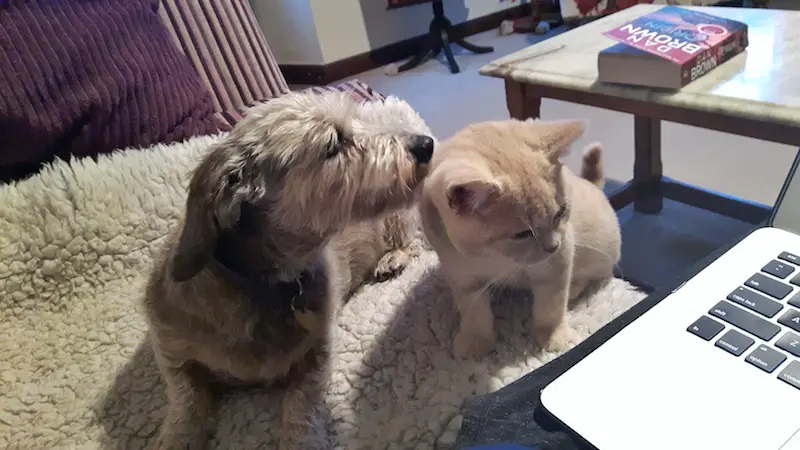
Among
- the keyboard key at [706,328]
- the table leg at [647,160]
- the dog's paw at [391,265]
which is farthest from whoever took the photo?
the table leg at [647,160]

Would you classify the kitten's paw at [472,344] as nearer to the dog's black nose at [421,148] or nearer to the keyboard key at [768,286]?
the dog's black nose at [421,148]

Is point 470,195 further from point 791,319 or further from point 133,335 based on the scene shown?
point 133,335

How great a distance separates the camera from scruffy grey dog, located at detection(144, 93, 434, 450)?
0.97m

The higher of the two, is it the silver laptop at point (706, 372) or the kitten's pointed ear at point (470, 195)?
the silver laptop at point (706, 372)

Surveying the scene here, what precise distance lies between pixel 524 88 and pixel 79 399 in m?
1.20

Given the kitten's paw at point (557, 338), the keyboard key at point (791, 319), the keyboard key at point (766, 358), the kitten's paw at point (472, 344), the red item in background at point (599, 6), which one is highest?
the keyboard key at point (791, 319)

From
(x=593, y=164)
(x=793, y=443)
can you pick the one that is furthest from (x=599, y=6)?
(x=793, y=443)

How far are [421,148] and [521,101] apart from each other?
552 millimetres

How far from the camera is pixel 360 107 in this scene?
1.19m

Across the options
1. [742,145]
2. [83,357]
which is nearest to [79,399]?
[83,357]

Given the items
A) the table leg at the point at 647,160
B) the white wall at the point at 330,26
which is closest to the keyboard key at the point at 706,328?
the table leg at the point at 647,160

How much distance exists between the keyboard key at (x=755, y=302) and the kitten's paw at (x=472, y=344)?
0.57 meters

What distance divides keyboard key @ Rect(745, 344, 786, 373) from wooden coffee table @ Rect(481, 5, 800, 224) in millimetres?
677

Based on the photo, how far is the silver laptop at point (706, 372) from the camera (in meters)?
0.49
